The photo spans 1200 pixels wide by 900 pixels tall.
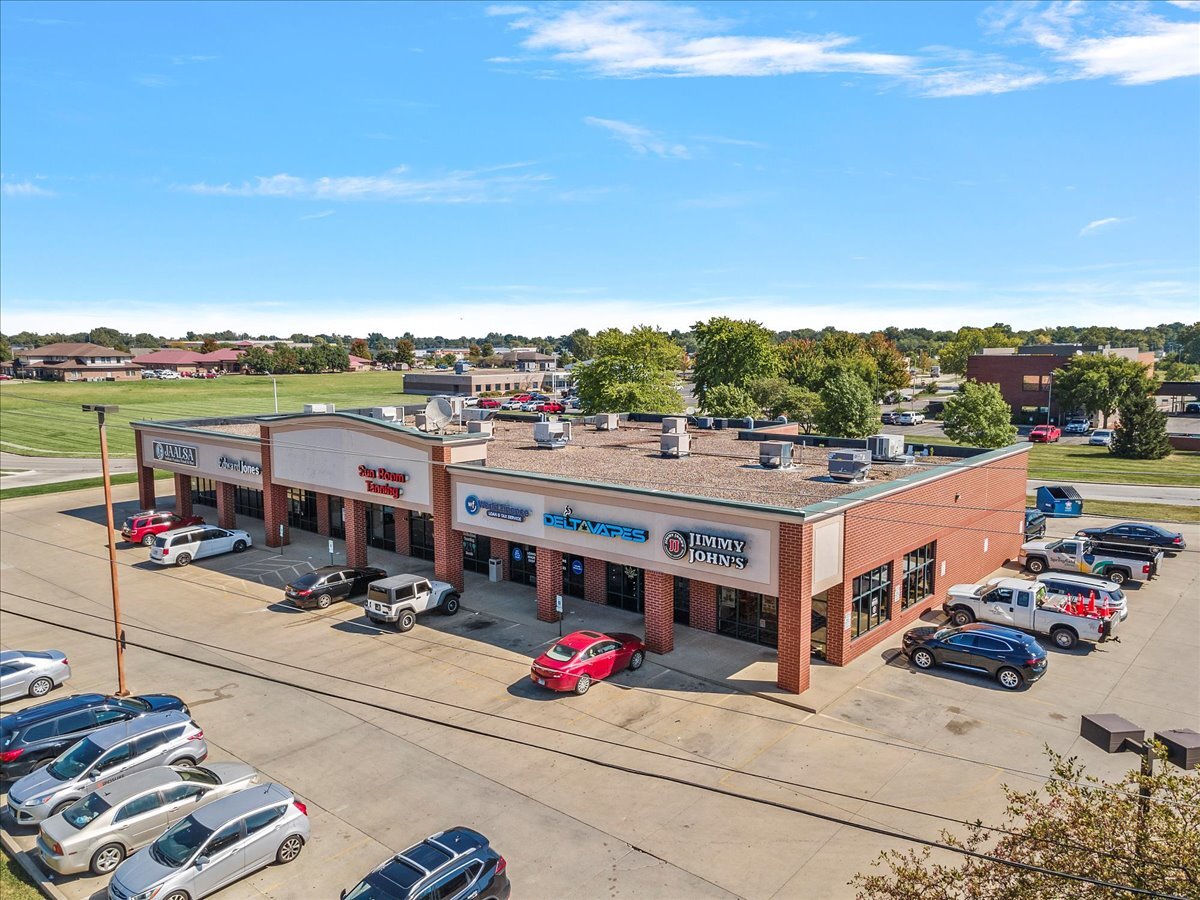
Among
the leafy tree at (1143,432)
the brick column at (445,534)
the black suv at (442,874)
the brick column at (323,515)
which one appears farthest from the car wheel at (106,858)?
the leafy tree at (1143,432)

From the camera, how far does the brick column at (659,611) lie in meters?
27.2

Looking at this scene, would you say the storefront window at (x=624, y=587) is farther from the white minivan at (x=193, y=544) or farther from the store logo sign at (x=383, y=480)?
the white minivan at (x=193, y=544)

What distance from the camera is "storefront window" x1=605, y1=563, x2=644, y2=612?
104ft

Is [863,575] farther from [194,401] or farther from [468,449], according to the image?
[194,401]

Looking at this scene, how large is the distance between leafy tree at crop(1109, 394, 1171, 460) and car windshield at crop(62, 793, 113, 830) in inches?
3243

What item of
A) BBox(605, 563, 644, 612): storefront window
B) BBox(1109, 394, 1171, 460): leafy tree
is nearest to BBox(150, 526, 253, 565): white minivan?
BBox(605, 563, 644, 612): storefront window

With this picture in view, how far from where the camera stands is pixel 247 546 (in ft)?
139

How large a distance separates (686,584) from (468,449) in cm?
1088

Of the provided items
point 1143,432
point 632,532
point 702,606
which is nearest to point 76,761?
point 632,532

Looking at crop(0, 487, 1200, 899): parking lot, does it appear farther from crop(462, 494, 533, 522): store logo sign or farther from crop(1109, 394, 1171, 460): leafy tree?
crop(1109, 394, 1171, 460): leafy tree

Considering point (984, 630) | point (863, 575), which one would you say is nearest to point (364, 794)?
point (863, 575)

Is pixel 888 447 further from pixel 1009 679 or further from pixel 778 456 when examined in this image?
pixel 1009 679

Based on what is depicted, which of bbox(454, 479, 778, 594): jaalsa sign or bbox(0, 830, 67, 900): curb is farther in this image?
bbox(454, 479, 778, 594): jaalsa sign

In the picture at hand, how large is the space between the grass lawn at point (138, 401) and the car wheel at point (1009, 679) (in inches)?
3317
